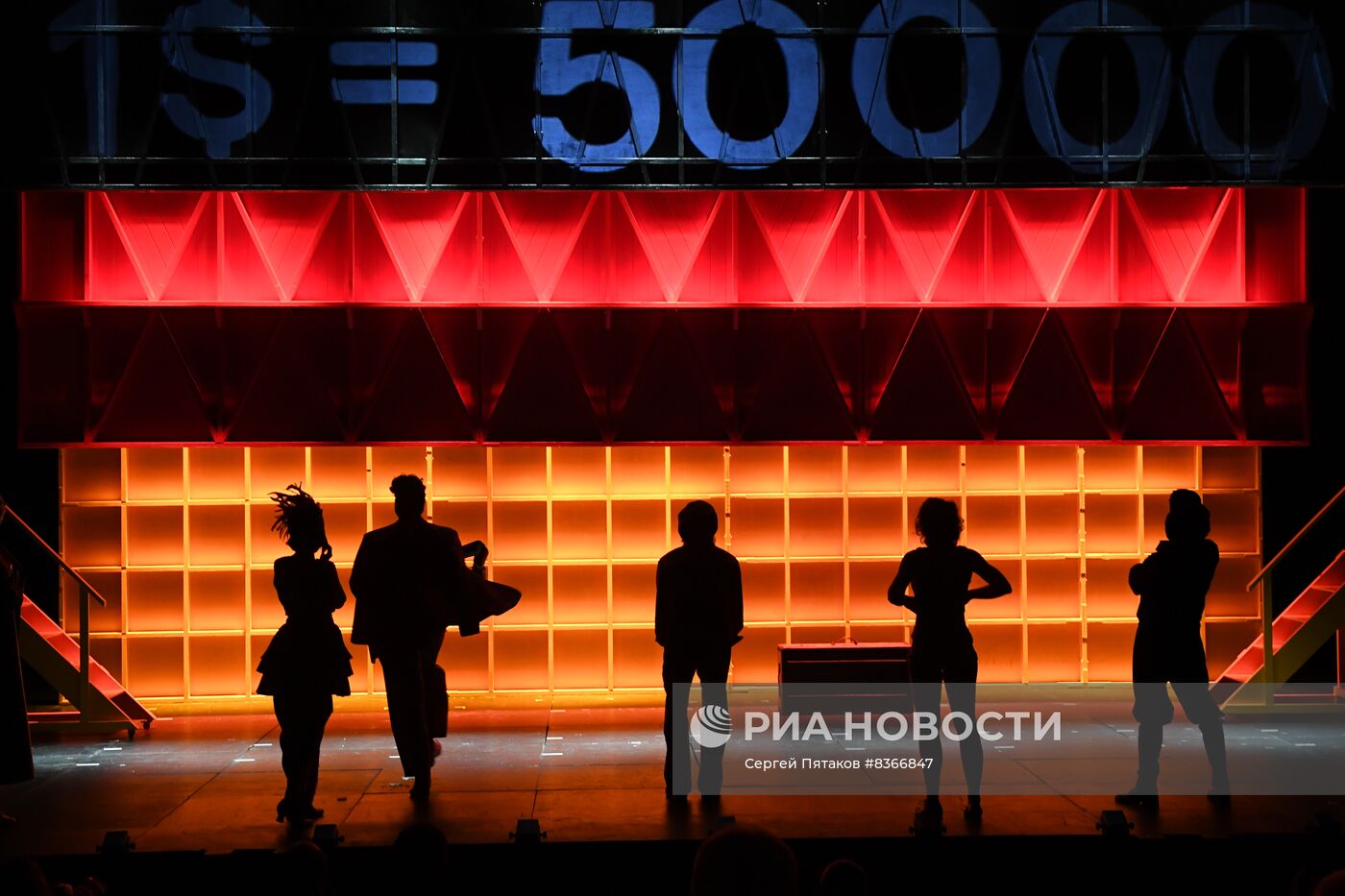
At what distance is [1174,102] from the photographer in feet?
35.7

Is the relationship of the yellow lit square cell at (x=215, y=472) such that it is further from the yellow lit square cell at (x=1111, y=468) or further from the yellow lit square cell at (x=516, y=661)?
the yellow lit square cell at (x=1111, y=468)

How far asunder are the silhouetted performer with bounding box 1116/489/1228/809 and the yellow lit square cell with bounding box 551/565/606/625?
5.81 m

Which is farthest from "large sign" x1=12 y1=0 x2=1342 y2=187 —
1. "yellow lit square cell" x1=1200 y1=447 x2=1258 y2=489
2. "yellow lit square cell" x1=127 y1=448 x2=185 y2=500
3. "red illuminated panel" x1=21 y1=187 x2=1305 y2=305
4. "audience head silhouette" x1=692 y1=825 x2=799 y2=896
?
"audience head silhouette" x1=692 y1=825 x2=799 y2=896

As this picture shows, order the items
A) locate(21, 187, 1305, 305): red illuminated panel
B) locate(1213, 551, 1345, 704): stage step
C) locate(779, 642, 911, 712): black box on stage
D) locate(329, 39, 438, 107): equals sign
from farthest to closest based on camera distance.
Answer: locate(21, 187, 1305, 305): red illuminated panel → locate(1213, 551, 1345, 704): stage step → locate(779, 642, 911, 712): black box on stage → locate(329, 39, 438, 107): equals sign

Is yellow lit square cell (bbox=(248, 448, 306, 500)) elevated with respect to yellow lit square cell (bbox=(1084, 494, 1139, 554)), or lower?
elevated

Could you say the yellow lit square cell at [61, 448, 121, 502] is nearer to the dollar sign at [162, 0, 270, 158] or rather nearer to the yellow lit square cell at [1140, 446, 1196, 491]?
the dollar sign at [162, 0, 270, 158]

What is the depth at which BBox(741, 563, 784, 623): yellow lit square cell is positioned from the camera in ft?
41.2

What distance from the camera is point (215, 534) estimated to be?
12367 mm

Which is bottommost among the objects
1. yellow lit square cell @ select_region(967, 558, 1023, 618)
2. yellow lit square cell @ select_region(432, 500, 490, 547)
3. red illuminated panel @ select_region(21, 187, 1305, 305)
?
yellow lit square cell @ select_region(967, 558, 1023, 618)

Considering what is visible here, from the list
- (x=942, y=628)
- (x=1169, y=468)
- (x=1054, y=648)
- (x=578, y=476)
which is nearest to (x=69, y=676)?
(x=578, y=476)

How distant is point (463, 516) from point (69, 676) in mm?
3831

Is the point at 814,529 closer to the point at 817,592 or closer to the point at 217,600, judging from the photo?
the point at 817,592

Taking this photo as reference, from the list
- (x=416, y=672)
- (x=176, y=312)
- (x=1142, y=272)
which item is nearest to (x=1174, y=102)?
(x=1142, y=272)

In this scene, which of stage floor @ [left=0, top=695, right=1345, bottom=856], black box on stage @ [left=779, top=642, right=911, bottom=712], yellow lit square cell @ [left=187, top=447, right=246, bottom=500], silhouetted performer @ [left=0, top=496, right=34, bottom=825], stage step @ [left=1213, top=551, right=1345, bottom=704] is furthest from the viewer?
yellow lit square cell @ [left=187, top=447, right=246, bottom=500]
